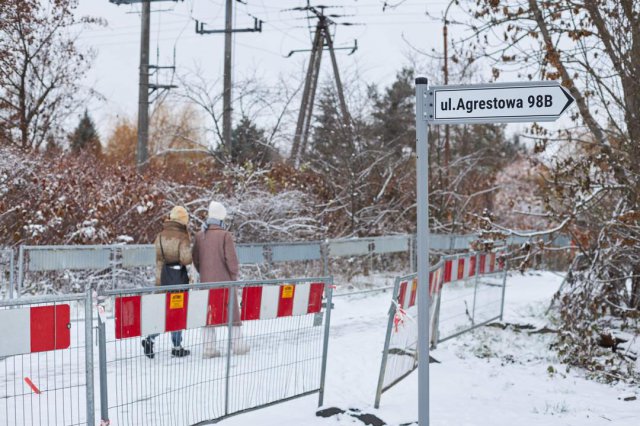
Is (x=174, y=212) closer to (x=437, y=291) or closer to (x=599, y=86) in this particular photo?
(x=437, y=291)

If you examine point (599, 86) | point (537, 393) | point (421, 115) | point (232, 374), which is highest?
point (599, 86)

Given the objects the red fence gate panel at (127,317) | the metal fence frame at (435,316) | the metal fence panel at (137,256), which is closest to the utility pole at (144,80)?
the metal fence panel at (137,256)

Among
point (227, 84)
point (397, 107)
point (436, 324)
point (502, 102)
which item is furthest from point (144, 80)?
point (397, 107)

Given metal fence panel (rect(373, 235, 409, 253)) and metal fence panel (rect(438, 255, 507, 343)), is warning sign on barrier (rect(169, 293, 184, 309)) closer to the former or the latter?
metal fence panel (rect(438, 255, 507, 343))

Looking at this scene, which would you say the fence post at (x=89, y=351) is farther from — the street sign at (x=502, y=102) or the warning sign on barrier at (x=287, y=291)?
the street sign at (x=502, y=102)

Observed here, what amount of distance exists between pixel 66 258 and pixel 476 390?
6172mm

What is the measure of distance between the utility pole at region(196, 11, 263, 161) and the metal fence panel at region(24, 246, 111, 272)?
730 cm

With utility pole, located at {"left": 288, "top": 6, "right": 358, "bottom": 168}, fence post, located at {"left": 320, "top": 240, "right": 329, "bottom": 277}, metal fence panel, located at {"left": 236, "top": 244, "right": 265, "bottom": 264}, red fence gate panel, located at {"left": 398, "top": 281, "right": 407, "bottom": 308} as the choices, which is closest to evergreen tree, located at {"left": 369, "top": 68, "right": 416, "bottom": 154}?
utility pole, located at {"left": 288, "top": 6, "right": 358, "bottom": 168}

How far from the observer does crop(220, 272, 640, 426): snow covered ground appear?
651 cm

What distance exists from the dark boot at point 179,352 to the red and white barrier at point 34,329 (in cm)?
96

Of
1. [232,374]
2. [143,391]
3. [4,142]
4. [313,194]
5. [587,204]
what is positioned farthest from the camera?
[313,194]

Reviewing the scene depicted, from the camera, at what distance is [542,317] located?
39.1 feet

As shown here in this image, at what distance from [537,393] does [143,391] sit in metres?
4.06

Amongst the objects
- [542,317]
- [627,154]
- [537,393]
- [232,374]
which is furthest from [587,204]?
[232,374]
